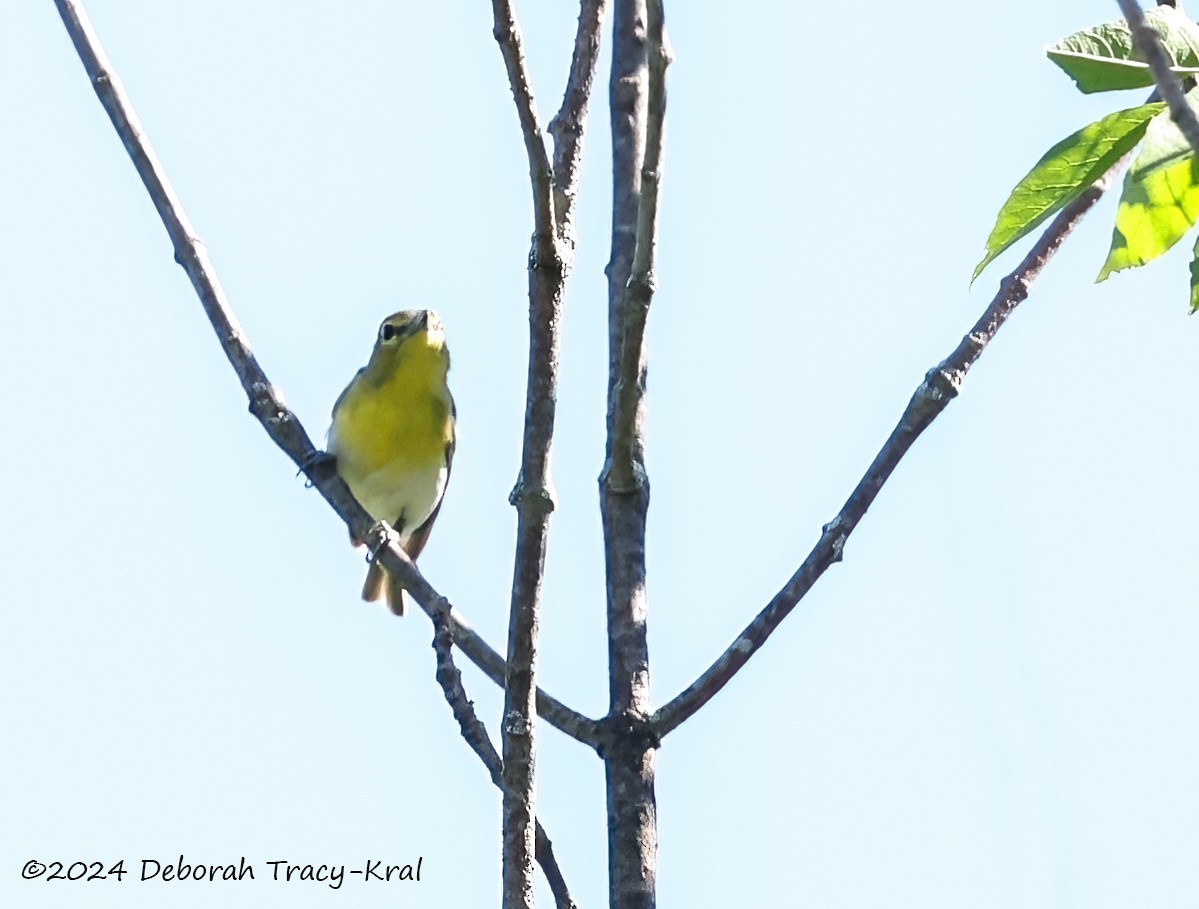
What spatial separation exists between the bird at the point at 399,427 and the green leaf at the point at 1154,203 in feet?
19.2

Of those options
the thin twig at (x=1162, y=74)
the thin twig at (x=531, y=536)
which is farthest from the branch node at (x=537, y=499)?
the thin twig at (x=1162, y=74)

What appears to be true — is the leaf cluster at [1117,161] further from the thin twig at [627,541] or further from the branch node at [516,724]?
the branch node at [516,724]

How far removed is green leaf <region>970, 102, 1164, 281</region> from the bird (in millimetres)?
5817

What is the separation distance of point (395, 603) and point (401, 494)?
2.53 feet

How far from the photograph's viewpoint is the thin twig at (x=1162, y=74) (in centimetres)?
168

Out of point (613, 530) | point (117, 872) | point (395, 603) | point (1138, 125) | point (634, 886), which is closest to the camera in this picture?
point (1138, 125)

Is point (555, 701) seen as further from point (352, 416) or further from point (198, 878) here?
point (352, 416)

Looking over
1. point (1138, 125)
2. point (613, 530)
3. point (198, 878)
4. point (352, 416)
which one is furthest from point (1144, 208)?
point (352, 416)

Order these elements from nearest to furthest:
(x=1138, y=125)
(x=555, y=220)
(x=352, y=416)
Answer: (x=1138, y=125), (x=555, y=220), (x=352, y=416)

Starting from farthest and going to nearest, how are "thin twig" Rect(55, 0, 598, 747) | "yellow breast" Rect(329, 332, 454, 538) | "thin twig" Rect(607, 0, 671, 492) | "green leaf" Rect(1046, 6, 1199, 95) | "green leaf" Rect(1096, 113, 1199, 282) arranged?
1. "yellow breast" Rect(329, 332, 454, 538)
2. "thin twig" Rect(55, 0, 598, 747)
3. "thin twig" Rect(607, 0, 671, 492)
4. "green leaf" Rect(1046, 6, 1199, 95)
5. "green leaf" Rect(1096, 113, 1199, 282)

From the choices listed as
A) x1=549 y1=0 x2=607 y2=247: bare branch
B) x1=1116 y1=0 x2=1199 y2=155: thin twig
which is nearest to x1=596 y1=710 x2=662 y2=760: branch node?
x1=549 y1=0 x2=607 y2=247: bare branch

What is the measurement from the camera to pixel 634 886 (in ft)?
11.0

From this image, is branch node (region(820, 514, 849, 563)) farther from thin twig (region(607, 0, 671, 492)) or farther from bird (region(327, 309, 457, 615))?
bird (region(327, 309, 457, 615))

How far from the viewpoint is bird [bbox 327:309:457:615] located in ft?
26.2
